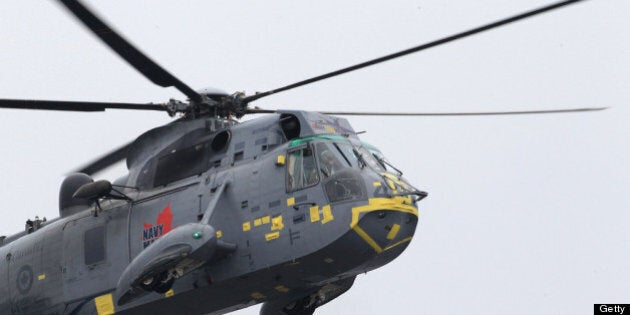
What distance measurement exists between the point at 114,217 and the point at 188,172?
1.85 meters

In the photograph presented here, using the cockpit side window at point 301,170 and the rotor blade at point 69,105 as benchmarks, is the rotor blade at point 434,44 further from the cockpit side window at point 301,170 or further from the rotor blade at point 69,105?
the rotor blade at point 69,105

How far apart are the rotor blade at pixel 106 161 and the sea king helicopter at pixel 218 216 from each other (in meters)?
1.34

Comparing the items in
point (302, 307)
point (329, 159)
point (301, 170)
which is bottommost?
point (302, 307)

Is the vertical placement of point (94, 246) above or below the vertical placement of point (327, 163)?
below

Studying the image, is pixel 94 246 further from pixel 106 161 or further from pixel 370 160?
pixel 370 160

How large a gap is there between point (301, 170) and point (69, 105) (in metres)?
4.74

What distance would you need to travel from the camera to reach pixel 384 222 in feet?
60.7

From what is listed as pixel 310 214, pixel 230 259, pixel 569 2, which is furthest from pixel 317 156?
pixel 569 2

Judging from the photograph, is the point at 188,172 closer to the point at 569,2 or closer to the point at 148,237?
the point at 148,237

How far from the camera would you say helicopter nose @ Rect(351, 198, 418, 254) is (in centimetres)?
1833

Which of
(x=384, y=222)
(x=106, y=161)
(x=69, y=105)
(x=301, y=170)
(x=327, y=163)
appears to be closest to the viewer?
(x=384, y=222)

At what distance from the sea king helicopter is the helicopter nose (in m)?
0.02

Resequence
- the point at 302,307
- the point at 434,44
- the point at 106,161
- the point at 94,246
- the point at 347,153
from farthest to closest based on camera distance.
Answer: the point at 106,161 → the point at 94,246 → the point at 302,307 → the point at 347,153 → the point at 434,44

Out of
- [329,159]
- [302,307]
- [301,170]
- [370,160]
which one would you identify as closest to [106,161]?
[302,307]
